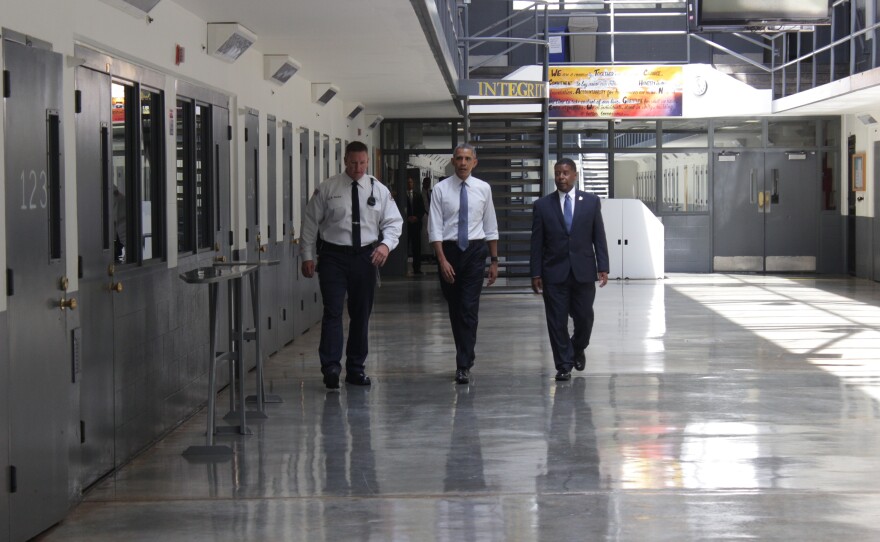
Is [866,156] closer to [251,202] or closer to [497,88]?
[497,88]

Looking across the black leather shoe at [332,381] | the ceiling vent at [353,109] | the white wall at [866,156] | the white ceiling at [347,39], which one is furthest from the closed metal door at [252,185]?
the white wall at [866,156]

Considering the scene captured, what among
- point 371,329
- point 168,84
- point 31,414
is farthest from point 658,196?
point 31,414

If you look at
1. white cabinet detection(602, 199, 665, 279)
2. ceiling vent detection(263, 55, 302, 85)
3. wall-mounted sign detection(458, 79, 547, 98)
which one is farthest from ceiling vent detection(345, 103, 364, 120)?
ceiling vent detection(263, 55, 302, 85)

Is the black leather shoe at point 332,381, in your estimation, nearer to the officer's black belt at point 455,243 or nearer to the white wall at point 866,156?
the officer's black belt at point 455,243

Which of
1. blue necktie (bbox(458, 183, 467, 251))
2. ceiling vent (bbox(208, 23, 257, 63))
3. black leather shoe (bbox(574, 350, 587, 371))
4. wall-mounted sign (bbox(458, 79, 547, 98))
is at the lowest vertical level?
black leather shoe (bbox(574, 350, 587, 371))

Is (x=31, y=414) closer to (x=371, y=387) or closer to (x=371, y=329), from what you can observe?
(x=371, y=387)

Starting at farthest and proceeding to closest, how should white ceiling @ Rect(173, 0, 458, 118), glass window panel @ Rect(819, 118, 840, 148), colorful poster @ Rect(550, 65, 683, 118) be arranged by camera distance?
glass window panel @ Rect(819, 118, 840, 148) < colorful poster @ Rect(550, 65, 683, 118) < white ceiling @ Rect(173, 0, 458, 118)

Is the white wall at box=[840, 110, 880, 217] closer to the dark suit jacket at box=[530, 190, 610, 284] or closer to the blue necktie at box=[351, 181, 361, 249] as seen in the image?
the dark suit jacket at box=[530, 190, 610, 284]

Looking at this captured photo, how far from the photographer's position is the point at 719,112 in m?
18.9

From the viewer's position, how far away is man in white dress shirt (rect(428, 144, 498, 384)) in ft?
27.0

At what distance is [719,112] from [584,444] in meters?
13.5

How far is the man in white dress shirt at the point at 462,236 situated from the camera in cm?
823

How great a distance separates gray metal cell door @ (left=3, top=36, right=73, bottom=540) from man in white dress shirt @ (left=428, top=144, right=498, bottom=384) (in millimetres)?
3597

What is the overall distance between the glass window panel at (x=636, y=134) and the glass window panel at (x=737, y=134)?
1.01m
